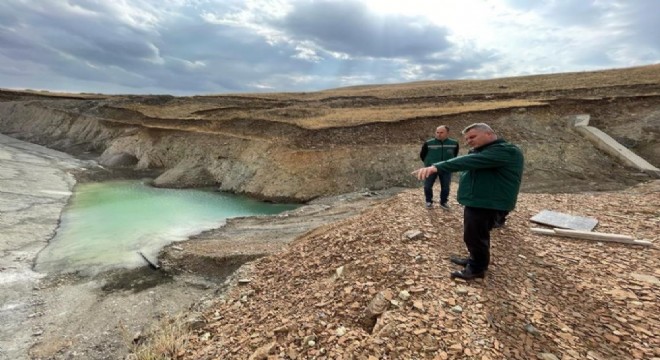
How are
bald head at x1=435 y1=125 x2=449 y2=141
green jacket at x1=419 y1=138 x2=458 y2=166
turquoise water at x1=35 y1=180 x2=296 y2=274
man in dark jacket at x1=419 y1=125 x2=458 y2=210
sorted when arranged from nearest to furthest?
bald head at x1=435 y1=125 x2=449 y2=141 < man in dark jacket at x1=419 y1=125 x2=458 y2=210 < green jacket at x1=419 y1=138 x2=458 y2=166 < turquoise water at x1=35 y1=180 x2=296 y2=274

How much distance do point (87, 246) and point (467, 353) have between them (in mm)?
15006

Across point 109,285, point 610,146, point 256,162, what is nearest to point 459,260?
point 109,285

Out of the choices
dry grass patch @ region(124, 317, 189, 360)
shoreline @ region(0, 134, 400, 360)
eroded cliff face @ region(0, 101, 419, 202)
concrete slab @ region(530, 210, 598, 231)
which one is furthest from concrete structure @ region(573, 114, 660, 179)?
dry grass patch @ region(124, 317, 189, 360)

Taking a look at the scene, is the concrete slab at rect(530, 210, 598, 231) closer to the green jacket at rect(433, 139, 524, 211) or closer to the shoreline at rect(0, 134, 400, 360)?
the green jacket at rect(433, 139, 524, 211)

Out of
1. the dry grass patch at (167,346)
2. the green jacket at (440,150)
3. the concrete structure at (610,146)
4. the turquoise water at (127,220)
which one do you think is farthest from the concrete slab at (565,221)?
the concrete structure at (610,146)

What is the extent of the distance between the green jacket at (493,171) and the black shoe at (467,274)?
117 centimetres

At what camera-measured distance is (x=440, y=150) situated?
10.4 meters

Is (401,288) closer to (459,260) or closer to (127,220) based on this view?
(459,260)

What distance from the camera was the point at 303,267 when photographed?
792cm

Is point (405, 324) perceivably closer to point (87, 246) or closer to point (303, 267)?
point (303, 267)

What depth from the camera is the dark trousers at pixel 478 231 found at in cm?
528

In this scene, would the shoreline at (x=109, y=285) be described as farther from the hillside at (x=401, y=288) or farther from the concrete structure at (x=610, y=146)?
the concrete structure at (x=610, y=146)

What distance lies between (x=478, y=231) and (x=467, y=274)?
29.6 inches

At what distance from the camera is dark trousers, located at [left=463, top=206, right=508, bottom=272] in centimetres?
528
